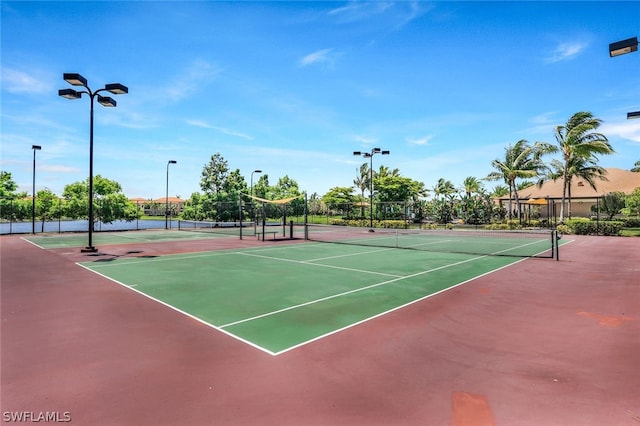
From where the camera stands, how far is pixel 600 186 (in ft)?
148

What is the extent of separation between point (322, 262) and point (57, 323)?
916cm

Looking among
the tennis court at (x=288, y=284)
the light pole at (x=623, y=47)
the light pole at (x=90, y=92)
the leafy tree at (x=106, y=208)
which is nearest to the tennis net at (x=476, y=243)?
the tennis court at (x=288, y=284)

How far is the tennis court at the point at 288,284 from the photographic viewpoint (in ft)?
21.1

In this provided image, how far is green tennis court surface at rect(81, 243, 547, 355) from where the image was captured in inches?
253

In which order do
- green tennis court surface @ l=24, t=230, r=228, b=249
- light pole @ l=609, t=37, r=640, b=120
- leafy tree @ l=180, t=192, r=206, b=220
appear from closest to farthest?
1. light pole @ l=609, t=37, r=640, b=120
2. green tennis court surface @ l=24, t=230, r=228, b=249
3. leafy tree @ l=180, t=192, r=206, b=220

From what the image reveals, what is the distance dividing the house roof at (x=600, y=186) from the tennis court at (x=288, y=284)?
39698mm

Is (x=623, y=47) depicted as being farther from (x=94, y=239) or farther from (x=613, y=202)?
(x=613, y=202)

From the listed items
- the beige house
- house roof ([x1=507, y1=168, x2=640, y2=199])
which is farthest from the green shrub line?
house roof ([x1=507, y1=168, x2=640, y2=199])

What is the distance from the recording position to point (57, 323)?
21.0 feet

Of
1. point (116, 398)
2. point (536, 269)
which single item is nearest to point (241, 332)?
point (116, 398)

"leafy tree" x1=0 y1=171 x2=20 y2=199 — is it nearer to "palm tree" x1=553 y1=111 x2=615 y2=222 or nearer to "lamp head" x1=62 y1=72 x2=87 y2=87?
"lamp head" x1=62 y1=72 x2=87 y2=87

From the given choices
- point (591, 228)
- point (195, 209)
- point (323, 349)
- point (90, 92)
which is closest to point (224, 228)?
point (195, 209)

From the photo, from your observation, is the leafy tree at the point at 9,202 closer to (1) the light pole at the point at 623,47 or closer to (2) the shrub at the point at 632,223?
(1) the light pole at the point at 623,47

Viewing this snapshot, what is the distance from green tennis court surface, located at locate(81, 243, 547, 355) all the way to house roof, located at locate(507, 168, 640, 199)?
130 feet
